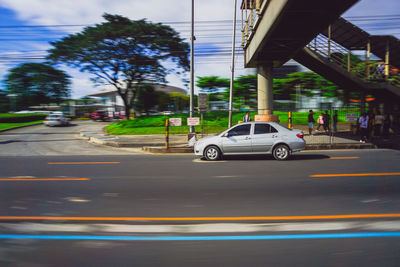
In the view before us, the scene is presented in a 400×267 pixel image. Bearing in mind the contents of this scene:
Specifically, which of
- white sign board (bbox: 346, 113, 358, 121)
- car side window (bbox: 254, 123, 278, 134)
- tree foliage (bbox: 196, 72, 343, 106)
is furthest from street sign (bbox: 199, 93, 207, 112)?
tree foliage (bbox: 196, 72, 343, 106)

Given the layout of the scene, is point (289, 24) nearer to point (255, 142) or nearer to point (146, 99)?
→ point (255, 142)

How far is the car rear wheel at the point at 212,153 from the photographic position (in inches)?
409

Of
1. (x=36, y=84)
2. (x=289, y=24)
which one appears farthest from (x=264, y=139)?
(x=36, y=84)

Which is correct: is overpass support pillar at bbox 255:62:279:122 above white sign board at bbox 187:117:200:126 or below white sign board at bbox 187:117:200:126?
above

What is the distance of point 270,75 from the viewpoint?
53.2 ft

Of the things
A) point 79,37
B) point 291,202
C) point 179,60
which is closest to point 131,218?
point 291,202

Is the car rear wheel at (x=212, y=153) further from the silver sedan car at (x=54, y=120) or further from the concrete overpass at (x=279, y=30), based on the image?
the silver sedan car at (x=54, y=120)

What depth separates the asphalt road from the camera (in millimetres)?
3293

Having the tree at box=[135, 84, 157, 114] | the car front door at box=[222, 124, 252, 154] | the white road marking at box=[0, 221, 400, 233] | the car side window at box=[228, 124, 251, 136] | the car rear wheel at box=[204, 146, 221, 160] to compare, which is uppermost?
the tree at box=[135, 84, 157, 114]

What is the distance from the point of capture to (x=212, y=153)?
410 inches

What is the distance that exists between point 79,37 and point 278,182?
30.4m

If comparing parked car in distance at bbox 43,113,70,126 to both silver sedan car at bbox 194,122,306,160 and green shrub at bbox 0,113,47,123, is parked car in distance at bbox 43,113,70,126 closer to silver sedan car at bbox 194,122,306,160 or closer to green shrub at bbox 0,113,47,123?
green shrub at bbox 0,113,47,123

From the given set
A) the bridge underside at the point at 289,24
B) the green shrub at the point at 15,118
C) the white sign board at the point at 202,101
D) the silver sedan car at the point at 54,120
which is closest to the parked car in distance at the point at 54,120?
the silver sedan car at the point at 54,120

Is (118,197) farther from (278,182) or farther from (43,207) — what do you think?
(278,182)
